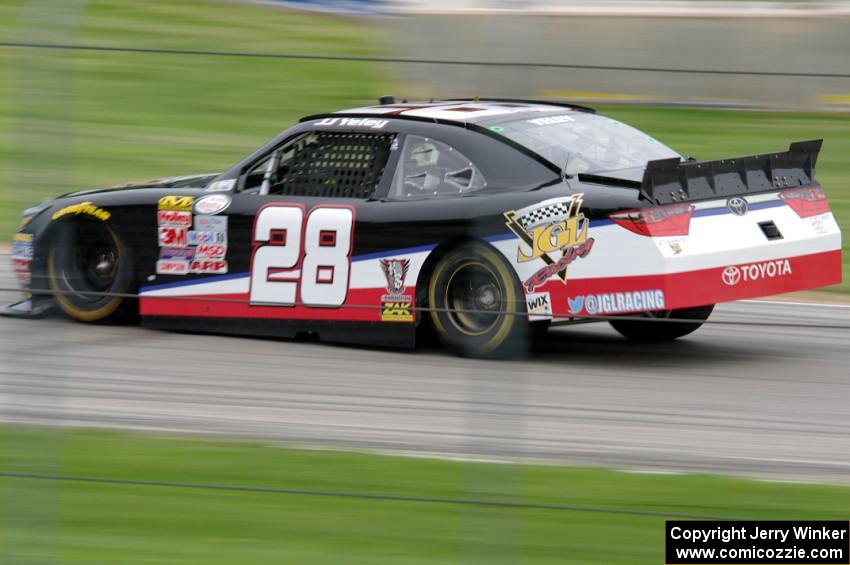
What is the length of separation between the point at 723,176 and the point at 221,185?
8.77ft

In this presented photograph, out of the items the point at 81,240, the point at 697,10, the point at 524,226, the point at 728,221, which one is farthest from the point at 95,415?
the point at 697,10

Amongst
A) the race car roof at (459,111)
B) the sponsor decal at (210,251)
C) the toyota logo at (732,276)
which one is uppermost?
the race car roof at (459,111)

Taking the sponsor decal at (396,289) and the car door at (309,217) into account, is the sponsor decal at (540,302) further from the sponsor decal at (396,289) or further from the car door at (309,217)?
the car door at (309,217)

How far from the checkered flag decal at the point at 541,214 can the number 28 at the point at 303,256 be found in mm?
891

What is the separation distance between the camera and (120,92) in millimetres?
5316

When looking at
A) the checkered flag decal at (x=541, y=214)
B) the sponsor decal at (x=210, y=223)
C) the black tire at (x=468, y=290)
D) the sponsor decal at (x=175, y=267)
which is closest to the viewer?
the black tire at (x=468, y=290)

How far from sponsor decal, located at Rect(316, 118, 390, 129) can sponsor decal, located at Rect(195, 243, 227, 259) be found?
2.67ft

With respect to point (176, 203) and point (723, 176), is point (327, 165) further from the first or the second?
point (723, 176)

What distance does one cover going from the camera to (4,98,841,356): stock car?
261 inches

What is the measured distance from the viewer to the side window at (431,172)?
737 cm

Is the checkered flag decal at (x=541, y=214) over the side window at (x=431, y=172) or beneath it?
beneath

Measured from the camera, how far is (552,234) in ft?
22.9

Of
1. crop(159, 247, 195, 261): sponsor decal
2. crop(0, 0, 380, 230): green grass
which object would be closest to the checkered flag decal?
crop(0, 0, 380, 230): green grass

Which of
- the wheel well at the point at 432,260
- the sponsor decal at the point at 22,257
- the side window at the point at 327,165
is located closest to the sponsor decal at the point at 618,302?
the wheel well at the point at 432,260
